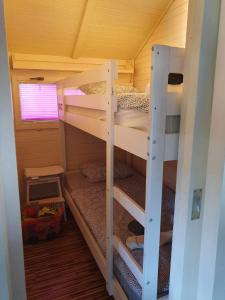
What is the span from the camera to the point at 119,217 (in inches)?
76.1

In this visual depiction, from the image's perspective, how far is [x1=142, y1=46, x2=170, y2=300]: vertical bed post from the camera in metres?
0.87

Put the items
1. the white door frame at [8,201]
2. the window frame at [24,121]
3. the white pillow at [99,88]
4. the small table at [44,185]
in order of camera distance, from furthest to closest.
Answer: the window frame at [24,121] < the small table at [44,185] < the white pillow at [99,88] < the white door frame at [8,201]

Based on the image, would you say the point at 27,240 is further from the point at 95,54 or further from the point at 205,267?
the point at 95,54

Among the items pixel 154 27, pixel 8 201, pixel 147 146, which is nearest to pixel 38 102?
pixel 154 27

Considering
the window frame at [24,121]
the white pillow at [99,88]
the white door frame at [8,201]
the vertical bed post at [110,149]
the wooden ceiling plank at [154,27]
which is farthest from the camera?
the window frame at [24,121]

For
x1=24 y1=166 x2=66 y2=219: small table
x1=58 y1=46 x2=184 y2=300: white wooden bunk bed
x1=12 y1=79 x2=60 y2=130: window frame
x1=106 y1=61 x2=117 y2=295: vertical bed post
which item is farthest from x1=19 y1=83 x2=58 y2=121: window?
x1=106 y1=61 x2=117 y2=295: vertical bed post

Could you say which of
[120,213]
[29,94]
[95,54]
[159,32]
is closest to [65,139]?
[29,94]

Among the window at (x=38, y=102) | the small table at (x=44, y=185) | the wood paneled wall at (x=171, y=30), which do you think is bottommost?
the small table at (x=44, y=185)

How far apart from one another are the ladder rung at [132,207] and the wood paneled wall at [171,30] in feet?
5.09

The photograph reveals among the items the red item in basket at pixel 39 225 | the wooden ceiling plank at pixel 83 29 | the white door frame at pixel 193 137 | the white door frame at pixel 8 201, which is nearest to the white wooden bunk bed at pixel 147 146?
the white door frame at pixel 193 137

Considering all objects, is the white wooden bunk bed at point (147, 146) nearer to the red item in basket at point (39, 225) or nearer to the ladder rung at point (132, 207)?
the ladder rung at point (132, 207)

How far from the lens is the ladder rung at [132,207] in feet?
3.60

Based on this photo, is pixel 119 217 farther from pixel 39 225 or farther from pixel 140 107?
pixel 140 107

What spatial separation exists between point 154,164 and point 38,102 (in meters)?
2.43
